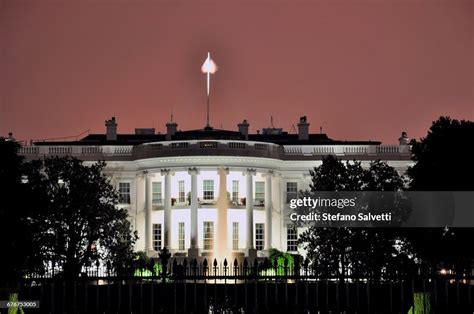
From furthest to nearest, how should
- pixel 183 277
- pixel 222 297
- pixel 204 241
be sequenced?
1. pixel 204 241
2. pixel 222 297
3. pixel 183 277

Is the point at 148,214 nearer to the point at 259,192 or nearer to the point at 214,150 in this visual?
the point at 214,150

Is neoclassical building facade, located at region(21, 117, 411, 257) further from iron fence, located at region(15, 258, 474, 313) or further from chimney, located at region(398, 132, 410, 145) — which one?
iron fence, located at region(15, 258, 474, 313)

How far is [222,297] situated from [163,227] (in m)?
50.4

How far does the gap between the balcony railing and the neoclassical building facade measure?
3.4 inches

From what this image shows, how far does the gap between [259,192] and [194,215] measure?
8.02 metres

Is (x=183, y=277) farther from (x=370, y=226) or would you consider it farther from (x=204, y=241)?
Result: (x=204, y=241)

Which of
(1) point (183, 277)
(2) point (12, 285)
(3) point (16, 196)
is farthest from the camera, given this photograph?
(3) point (16, 196)

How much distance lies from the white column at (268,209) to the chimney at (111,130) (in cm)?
1767

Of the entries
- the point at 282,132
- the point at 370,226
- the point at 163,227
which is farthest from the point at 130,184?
the point at 370,226

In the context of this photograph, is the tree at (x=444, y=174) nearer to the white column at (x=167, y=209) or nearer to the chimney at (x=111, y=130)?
the white column at (x=167, y=209)

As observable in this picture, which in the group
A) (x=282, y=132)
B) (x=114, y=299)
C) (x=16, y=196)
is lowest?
(x=114, y=299)

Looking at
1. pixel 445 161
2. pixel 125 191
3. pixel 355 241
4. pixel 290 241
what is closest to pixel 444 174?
pixel 445 161

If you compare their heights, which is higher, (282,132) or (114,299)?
(282,132)

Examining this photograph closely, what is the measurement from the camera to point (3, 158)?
2842 inches
